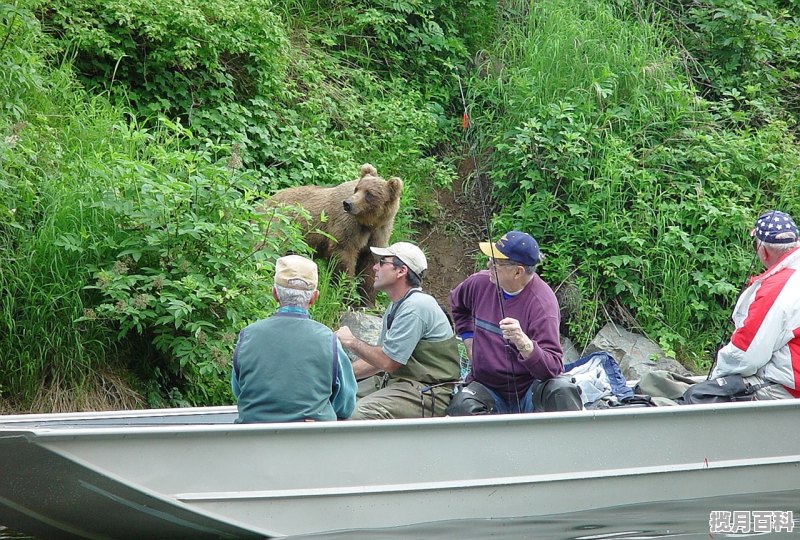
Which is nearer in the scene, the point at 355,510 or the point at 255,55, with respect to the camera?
the point at 355,510

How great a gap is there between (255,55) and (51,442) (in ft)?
21.3

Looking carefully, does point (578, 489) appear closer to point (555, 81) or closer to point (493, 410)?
point (493, 410)

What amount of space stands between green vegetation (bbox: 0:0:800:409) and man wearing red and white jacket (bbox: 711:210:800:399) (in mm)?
3162

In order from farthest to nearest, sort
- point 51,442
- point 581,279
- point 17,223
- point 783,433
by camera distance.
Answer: point 581,279, point 17,223, point 783,433, point 51,442

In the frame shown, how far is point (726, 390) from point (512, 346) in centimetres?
126

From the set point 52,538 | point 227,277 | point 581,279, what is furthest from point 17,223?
point 581,279

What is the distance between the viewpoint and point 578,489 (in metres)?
5.26

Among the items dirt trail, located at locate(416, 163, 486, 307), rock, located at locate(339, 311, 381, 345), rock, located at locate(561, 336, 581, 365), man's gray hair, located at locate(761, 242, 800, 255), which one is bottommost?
rock, located at locate(561, 336, 581, 365)

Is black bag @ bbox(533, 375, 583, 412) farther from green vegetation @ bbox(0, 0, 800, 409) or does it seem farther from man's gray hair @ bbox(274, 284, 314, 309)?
green vegetation @ bbox(0, 0, 800, 409)

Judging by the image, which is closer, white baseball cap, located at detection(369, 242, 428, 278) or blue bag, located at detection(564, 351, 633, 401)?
white baseball cap, located at detection(369, 242, 428, 278)

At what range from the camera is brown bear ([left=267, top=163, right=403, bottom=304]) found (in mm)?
8836

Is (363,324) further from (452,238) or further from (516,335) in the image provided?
(516,335)

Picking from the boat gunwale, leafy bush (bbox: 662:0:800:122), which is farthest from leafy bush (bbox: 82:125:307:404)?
leafy bush (bbox: 662:0:800:122)

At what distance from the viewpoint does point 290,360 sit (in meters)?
4.47
